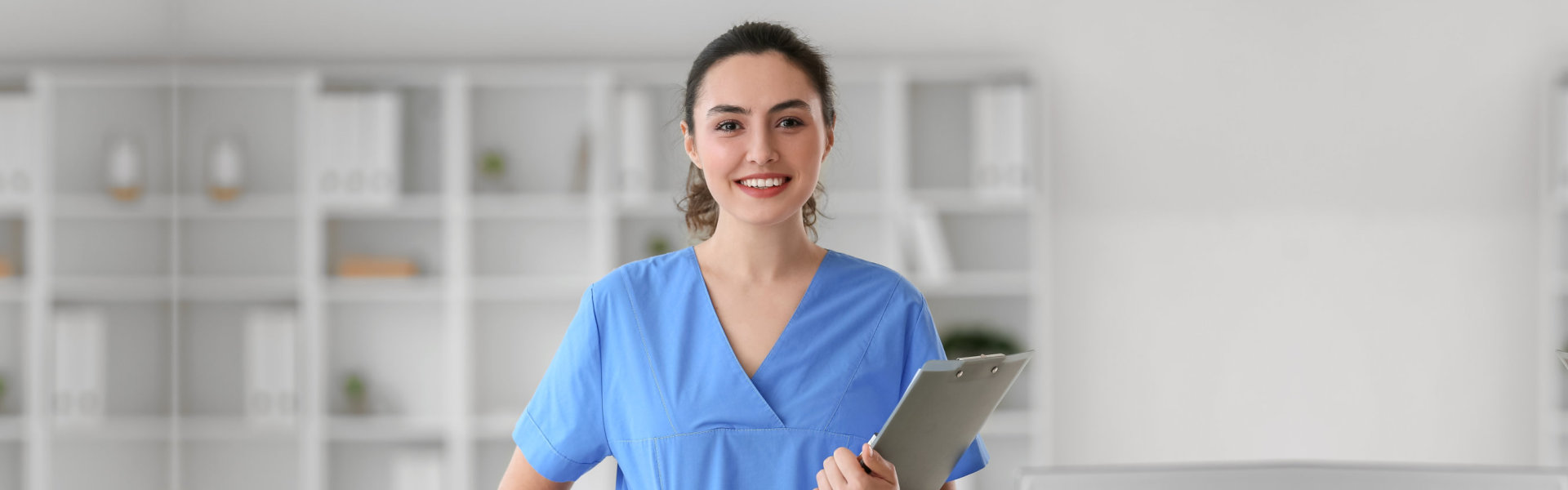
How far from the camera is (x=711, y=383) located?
0.93m

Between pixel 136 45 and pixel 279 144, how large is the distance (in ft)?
1.79

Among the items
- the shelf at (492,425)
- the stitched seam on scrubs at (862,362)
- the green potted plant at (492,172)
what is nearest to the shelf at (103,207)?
the green potted plant at (492,172)

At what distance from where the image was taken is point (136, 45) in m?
3.56

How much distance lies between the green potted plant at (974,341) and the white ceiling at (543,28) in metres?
0.91

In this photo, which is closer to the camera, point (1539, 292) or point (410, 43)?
point (1539, 292)

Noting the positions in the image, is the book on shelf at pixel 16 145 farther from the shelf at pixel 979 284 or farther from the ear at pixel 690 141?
the ear at pixel 690 141

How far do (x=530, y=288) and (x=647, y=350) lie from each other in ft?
8.16

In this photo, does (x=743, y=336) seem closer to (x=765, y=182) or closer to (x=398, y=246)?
(x=765, y=182)

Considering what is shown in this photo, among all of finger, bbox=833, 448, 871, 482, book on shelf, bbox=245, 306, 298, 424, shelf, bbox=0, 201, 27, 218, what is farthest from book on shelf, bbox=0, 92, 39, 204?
finger, bbox=833, 448, 871, 482

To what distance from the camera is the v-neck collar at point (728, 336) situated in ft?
3.06

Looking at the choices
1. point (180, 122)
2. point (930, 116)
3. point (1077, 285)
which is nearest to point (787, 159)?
point (930, 116)

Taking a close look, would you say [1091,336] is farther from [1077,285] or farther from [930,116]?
[930,116]

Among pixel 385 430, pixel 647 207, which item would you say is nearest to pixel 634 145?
pixel 647 207

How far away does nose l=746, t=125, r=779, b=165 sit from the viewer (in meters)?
0.89
